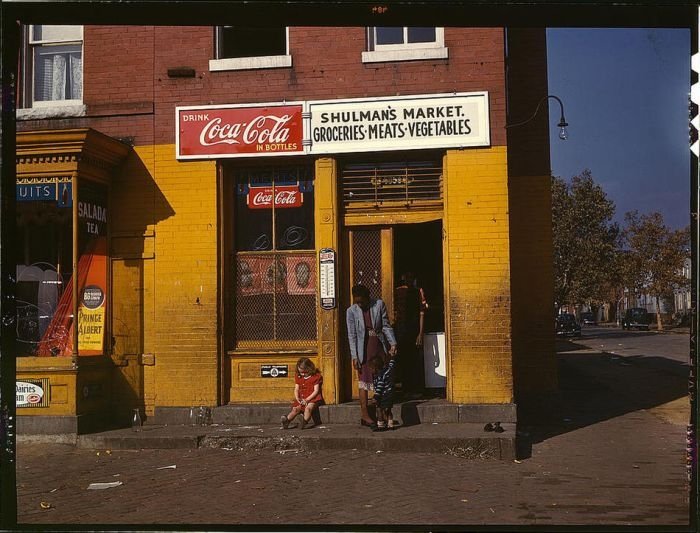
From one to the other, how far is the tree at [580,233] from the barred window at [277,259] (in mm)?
24615

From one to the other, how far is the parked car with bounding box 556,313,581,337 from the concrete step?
3197 centimetres

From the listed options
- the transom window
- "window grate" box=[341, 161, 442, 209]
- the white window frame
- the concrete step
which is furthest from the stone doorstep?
the transom window

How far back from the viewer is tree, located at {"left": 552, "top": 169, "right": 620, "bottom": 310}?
109ft

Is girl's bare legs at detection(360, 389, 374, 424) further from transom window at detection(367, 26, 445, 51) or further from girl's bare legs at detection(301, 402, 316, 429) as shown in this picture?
transom window at detection(367, 26, 445, 51)

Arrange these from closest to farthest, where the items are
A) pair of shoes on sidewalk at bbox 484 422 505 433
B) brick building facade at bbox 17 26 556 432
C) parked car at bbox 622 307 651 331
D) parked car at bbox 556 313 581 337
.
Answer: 1. pair of shoes on sidewalk at bbox 484 422 505 433
2. brick building facade at bbox 17 26 556 432
3. parked car at bbox 556 313 581 337
4. parked car at bbox 622 307 651 331

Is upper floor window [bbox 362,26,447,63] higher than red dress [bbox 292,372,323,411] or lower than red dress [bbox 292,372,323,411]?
higher

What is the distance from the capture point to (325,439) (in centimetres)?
896

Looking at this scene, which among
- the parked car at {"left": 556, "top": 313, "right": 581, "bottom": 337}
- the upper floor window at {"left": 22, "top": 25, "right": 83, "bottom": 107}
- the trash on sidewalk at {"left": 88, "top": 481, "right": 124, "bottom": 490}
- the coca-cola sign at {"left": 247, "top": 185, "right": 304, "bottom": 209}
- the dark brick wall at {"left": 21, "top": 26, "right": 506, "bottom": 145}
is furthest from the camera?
the parked car at {"left": 556, "top": 313, "right": 581, "bottom": 337}

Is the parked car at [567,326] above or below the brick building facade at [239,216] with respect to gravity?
below

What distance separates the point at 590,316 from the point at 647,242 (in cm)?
3053

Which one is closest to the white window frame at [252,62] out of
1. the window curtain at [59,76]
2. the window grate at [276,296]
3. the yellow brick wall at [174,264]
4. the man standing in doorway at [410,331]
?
the yellow brick wall at [174,264]

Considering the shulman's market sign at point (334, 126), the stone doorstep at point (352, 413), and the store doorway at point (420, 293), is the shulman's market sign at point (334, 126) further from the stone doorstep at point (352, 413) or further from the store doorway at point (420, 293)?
the stone doorstep at point (352, 413)

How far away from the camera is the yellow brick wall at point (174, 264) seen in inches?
399

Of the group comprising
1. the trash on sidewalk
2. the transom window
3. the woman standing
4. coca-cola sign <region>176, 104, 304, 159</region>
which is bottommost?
the trash on sidewalk
